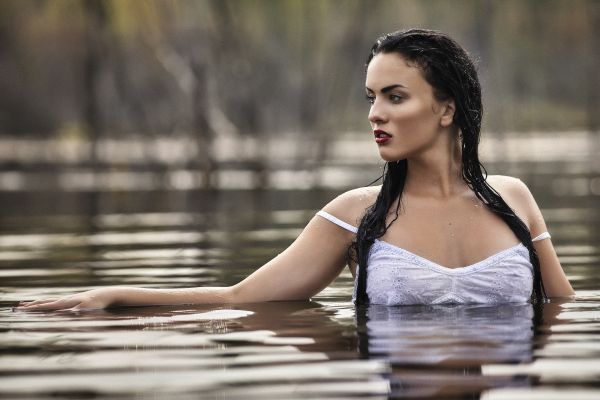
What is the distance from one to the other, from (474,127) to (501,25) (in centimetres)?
A: 5811

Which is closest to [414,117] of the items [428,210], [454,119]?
[454,119]

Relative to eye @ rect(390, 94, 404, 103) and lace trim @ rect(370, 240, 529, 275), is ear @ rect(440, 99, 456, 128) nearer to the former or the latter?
eye @ rect(390, 94, 404, 103)

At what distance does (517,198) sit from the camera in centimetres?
636

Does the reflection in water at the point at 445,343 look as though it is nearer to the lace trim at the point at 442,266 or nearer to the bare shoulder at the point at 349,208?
the lace trim at the point at 442,266

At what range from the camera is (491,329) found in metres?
5.73

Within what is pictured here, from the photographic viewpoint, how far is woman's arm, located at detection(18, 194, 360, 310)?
6336 millimetres

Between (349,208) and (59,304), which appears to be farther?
(59,304)

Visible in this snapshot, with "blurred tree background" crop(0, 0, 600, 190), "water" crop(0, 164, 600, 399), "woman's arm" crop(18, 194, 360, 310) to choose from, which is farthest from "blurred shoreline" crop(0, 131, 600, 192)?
"woman's arm" crop(18, 194, 360, 310)

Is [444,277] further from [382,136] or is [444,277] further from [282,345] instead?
[282,345]

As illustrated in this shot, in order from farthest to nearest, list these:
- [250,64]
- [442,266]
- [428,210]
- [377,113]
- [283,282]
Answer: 1. [250,64]
2. [283,282]
3. [428,210]
4. [442,266]
5. [377,113]

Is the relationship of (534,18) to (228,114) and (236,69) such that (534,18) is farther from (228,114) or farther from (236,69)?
(236,69)

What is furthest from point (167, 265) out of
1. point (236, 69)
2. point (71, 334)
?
point (236, 69)

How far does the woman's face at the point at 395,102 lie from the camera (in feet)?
19.8

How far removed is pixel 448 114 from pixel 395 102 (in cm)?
25
